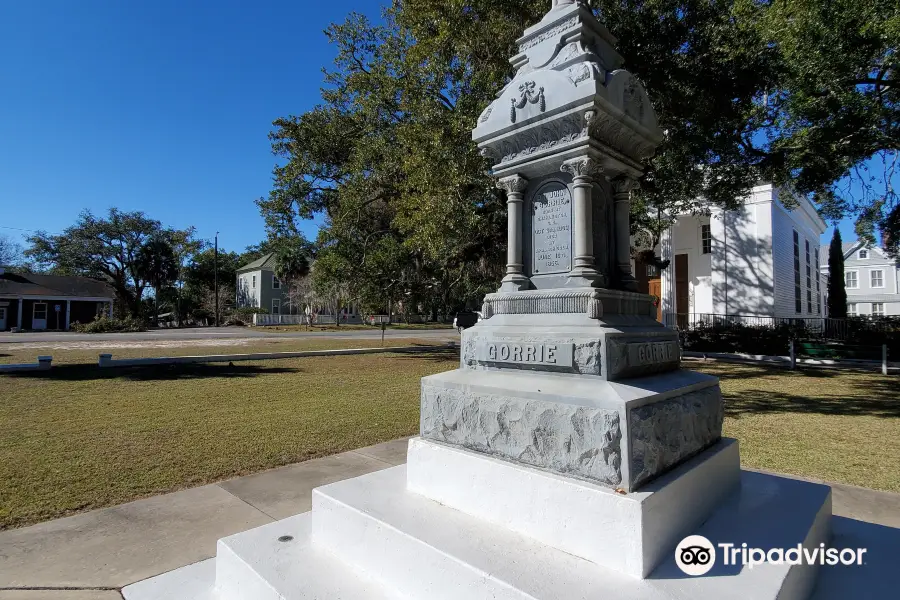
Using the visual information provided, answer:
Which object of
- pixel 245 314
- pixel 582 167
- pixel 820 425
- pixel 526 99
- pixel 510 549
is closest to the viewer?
pixel 510 549

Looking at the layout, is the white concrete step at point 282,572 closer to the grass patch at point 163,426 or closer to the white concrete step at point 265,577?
the white concrete step at point 265,577

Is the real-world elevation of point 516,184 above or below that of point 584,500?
above

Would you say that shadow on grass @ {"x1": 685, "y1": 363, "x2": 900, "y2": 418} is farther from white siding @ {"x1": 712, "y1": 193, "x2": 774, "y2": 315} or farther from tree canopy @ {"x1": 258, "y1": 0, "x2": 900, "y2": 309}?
white siding @ {"x1": 712, "y1": 193, "x2": 774, "y2": 315}

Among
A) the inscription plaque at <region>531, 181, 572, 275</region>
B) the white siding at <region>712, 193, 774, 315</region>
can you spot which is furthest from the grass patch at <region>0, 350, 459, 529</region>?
the white siding at <region>712, 193, 774, 315</region>

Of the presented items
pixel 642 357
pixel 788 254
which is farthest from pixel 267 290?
pixel 642 357

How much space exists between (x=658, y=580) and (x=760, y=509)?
130cm

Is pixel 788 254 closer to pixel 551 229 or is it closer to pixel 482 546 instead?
pixel 551 229

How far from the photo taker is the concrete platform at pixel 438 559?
216cm

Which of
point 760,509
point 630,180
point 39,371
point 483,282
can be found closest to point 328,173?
point 483,282

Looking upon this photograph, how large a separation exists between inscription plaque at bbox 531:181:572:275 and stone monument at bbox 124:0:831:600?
0.01 metres

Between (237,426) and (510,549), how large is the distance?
6127 mm

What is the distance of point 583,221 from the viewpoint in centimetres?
340

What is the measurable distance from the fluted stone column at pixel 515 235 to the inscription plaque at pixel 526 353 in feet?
1.74

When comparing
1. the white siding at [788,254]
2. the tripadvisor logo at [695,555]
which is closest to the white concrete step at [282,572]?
the tripadvisor logo at [695,555]
